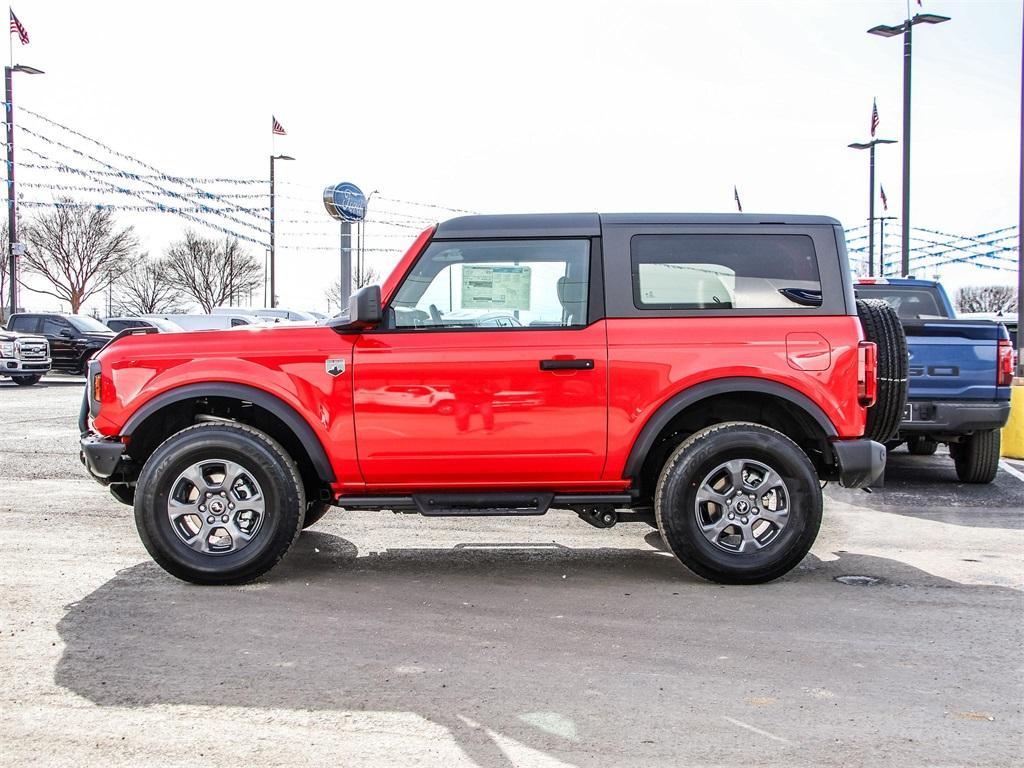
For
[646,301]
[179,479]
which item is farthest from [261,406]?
[646,301]

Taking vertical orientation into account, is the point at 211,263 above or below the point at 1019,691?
above

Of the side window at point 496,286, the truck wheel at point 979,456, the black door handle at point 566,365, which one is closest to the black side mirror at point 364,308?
the side window at point 496,286

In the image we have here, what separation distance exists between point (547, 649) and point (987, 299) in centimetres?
9411

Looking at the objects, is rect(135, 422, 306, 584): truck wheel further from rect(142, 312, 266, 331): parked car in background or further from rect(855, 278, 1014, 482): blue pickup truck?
rect(142, 312, 266, 331): parked car in background

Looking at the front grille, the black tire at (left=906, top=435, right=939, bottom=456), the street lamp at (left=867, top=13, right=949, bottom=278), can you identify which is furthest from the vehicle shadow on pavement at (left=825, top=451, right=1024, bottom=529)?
the front grille

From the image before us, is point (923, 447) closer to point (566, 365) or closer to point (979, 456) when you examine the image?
point (979, 456)

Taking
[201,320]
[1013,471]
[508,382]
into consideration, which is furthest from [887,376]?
[201,320]

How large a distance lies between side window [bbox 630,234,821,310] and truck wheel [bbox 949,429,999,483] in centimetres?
423

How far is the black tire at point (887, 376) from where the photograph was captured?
226 inches

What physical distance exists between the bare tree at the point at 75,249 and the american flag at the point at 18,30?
111 feet

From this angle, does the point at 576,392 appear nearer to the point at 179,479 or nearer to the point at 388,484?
the point at 388,484

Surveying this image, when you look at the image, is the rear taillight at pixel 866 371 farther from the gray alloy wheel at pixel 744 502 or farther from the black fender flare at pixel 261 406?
the black fender flare at pixel 261 406

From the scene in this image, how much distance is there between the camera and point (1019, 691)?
3.76 metres

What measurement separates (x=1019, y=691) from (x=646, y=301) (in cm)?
256
